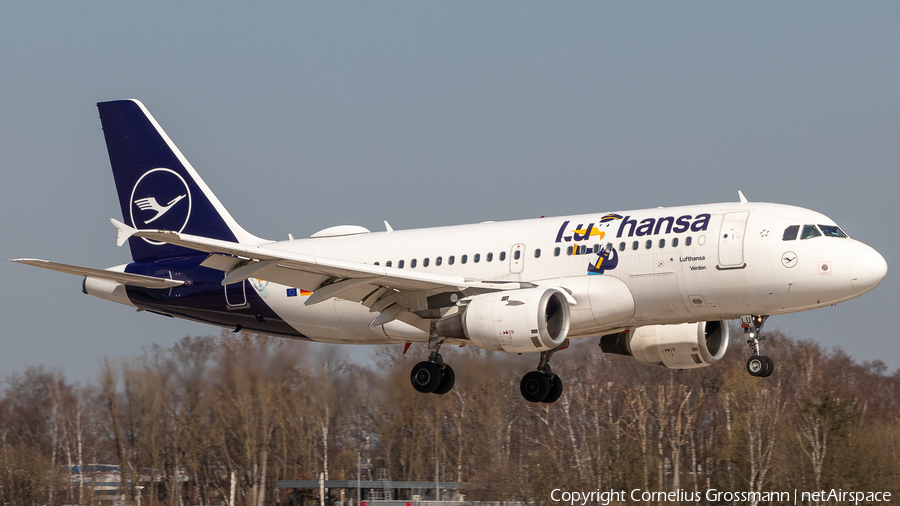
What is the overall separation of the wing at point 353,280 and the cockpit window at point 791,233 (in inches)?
240

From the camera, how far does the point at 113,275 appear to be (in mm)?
29359

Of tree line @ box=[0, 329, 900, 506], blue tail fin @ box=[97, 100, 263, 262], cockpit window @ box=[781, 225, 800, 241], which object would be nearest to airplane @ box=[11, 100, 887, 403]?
cockpit window @ box=[781, 225, 800, 241]

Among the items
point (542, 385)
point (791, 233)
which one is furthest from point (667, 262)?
point (542, 385)

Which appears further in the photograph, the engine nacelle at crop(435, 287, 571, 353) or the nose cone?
the engine nacelle at crop(435, 287, 571, 353)

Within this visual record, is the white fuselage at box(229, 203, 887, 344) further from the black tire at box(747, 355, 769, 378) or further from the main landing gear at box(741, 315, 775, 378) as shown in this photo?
the black tire at box(747, 355, 769, 378)

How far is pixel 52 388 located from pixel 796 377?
45920 millimetres

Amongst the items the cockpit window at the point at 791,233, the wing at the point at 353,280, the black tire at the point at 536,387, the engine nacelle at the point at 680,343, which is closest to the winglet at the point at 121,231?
the wing at the point at 353,280

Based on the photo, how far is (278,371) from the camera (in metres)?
39.0

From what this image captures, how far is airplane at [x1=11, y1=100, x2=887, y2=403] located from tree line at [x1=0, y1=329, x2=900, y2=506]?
8264mm

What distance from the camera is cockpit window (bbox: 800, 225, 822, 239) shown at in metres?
24.6

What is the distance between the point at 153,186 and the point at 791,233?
62.3 ft

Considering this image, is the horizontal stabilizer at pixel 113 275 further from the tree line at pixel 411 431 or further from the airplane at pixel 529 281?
the tree line at pixel 411 431

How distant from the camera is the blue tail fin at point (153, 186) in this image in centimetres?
3269

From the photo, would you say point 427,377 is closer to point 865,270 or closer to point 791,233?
point 791,233
